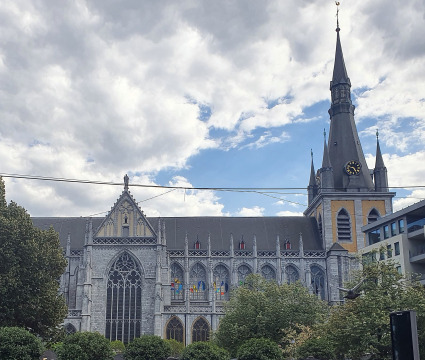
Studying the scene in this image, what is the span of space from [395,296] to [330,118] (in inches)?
1824

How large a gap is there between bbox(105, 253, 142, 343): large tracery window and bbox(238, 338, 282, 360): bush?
30530 mm

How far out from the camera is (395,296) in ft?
104

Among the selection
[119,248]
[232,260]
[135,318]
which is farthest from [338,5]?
[135,318]

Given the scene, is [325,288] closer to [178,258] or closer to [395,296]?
[178,258]

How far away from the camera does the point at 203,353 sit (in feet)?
106

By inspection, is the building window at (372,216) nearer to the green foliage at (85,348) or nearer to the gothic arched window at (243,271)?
the gothic arched window at (243,271)

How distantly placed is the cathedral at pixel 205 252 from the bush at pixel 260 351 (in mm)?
29138

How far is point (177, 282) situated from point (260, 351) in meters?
36.4

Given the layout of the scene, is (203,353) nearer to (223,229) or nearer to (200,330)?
(200,330)

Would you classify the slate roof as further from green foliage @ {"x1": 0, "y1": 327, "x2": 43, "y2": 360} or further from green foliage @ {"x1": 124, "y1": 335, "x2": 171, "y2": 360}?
green foliage @ {"x1": 0, "y1": 327, "x2": 43, "y2": 360}

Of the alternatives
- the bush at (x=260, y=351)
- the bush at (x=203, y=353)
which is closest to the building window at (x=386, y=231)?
the bush at (x=260, y=351)

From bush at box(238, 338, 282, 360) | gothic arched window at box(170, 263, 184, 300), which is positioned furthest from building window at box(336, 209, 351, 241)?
bush at box(238, 338, 282, 360)

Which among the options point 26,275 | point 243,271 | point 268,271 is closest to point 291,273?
point 268,271

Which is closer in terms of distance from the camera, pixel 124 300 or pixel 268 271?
pixel 124 300
